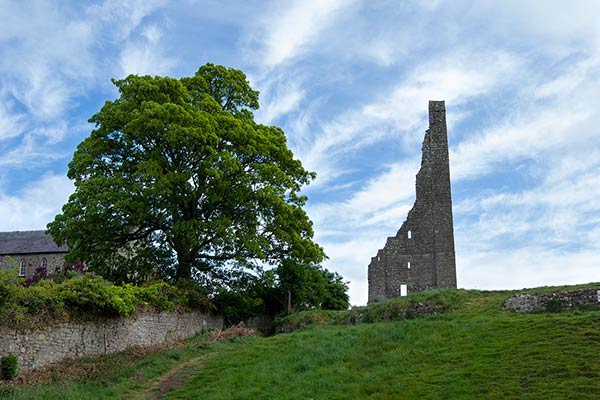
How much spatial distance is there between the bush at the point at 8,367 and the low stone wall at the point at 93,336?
9.7 inches

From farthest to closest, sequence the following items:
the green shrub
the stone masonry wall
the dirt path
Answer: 1. the stone masonry wall
2. the green shrub
3. the dirt path

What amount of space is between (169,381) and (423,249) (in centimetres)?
2416

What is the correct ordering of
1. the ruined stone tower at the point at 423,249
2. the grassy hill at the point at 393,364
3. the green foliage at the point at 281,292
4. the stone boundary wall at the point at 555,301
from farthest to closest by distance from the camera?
the ruined stone tower at the point at 423,249, the green foliage at the point at 281,292, the stone boundary wall at the point at 555,301, the grassy hill at the point at 393,364

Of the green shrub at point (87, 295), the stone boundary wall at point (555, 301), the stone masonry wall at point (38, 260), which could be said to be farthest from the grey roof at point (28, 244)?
the stone boundary wall at point (555, 301)

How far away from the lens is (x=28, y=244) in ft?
169

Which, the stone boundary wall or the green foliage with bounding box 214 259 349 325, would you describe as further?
the green foliage with bounding box 214 259 349 325

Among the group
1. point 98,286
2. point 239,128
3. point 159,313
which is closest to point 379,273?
point 239,128

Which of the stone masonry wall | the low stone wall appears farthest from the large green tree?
the stone masonry wall

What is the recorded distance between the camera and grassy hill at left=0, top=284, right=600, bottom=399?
13.4 meters

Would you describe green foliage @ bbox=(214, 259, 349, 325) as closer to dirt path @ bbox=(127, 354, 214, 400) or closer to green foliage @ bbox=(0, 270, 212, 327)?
green foliage @ bbox=(0, 270, 212, 327)

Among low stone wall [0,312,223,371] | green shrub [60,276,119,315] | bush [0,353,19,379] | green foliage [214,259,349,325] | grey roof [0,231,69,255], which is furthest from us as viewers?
grey roof [0,231,69,255]

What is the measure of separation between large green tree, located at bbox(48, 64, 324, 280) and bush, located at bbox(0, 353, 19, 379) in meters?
9.18

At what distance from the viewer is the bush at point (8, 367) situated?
16453 mm

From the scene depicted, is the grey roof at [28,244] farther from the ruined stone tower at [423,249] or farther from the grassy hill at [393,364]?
the grassy hill at [393,364]
